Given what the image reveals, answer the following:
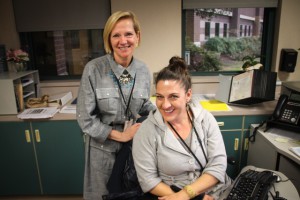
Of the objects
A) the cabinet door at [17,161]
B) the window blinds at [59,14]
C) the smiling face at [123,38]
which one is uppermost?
the window blinds at [59,14]

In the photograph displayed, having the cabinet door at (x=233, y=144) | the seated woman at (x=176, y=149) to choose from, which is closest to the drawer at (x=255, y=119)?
the cabinet door at (x=233, y=144)

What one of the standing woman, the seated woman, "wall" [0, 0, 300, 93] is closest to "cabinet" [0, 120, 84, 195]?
the standing woman

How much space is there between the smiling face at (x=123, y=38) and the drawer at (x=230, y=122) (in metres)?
1.16

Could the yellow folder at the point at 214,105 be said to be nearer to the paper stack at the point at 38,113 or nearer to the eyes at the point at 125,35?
the eyes at the point at 125,35

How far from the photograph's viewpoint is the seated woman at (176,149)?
1.32m

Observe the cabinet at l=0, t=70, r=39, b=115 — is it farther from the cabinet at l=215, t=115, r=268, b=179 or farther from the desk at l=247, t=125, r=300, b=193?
the desk at l=247, t=125, r=300, b=193

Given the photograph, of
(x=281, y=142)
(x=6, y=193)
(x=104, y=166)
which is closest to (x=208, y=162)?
(x=104, y=166)

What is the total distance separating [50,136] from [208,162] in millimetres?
1457

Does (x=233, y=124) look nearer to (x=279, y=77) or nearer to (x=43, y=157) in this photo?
(x=279, y=77)

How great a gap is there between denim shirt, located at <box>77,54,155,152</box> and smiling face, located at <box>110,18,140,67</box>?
86 mm

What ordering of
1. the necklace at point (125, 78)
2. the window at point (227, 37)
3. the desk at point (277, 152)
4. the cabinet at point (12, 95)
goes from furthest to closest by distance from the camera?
the window at point (227, 37) < the cabinet at point (12, 95) < the desk at point (277, 152) < the necklace at point (125, 78)

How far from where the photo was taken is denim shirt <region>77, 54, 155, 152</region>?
143cm

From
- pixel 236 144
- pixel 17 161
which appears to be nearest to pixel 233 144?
pixel 236 144

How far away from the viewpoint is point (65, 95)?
8.38 feet
